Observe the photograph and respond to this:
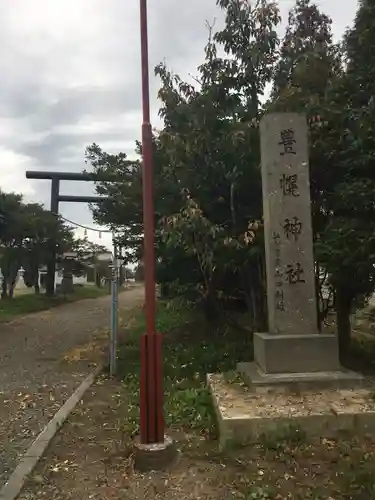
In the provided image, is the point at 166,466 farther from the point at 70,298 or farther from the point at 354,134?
the point at 70,298

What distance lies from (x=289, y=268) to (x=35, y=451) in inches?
147

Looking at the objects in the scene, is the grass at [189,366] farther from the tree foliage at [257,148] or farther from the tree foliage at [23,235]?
the tree foliage at [23,235]

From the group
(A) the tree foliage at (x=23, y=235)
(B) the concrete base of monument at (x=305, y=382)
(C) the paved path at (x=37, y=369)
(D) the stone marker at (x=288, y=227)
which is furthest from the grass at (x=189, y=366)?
(A) the tree foliage at (x=23, y=235)

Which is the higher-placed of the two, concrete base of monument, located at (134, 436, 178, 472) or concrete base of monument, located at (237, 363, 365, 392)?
concrete base of monument, located at (237, 363, 365, 392)

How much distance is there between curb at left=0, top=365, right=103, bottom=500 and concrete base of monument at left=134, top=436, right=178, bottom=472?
39.9 inches

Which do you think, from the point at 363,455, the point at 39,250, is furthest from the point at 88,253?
the point at 363,455

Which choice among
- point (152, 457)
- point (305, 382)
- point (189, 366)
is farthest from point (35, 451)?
point (189, 366)

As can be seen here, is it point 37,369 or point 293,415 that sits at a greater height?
point 293,415

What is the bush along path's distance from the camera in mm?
4020

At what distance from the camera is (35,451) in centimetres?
511

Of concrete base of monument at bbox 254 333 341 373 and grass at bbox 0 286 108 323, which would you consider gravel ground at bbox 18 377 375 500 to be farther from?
grass at bbox 0 286 108 323

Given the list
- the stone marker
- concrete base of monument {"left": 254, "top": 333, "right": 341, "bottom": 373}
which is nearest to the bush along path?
concrete base of monument {"left": 254, "top": 333, "right": 341, "bottom": 373}

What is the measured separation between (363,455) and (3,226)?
66.2 ft

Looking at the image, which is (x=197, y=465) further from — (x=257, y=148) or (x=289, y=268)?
(x=257, y=148)
